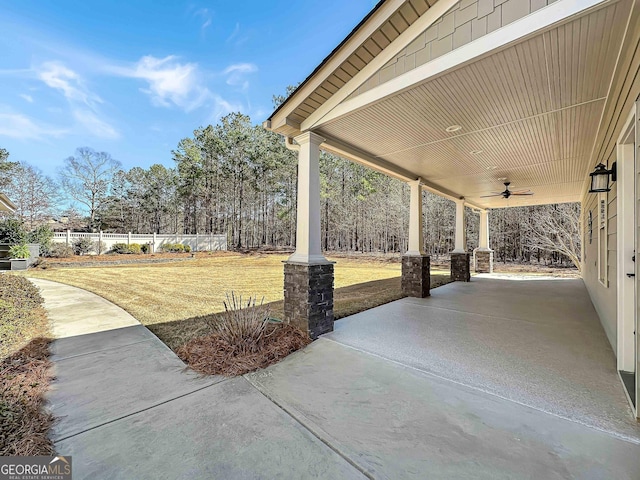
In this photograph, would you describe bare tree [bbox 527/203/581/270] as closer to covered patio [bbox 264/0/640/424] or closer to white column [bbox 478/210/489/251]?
white column [bbox 478/210/489/251]

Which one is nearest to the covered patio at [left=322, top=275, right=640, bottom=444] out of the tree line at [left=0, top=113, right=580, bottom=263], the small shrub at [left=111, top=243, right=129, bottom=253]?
the tree line at [left=0, top=113, right=580, bottom=263]

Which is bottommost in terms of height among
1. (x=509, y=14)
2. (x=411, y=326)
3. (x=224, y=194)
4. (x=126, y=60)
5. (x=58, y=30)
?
(x=411, y=326)

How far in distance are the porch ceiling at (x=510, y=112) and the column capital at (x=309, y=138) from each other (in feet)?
0.35

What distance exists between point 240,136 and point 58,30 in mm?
14083

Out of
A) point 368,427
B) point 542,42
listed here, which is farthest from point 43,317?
point 542,42

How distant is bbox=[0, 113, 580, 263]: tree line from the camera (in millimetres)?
18656

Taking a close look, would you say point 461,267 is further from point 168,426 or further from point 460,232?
point 168,426

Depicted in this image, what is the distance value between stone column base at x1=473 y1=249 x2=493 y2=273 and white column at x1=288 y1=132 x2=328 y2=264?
1036 centimetres

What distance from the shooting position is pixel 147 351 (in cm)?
331

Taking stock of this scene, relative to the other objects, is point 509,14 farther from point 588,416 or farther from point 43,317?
point 43,317

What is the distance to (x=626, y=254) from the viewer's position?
2.66 meters

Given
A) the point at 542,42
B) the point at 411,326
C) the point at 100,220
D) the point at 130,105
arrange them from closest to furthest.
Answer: the point at 542,42
the point at 411,326
the point at 130,105
the point at 100,220

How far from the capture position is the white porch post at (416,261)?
656 cm

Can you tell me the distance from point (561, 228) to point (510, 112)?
1313 centimetres
